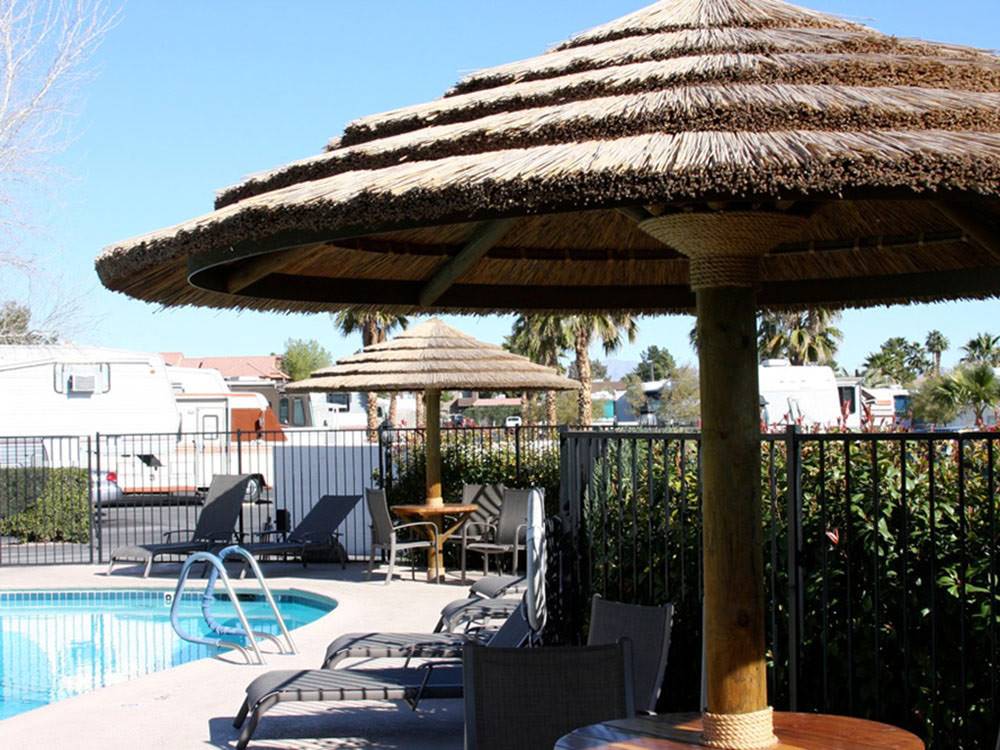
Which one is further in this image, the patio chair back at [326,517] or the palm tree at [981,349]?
the palm tree at [981,349]

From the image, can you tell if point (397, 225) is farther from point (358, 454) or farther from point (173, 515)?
point (173, 515)

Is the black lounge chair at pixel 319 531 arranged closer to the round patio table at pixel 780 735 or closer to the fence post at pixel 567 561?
the fence post at pixel 567 561

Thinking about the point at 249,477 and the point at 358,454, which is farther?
the point at 358,454

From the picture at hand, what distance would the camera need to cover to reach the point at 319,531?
49.4 feet

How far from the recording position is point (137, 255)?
14.1 feet

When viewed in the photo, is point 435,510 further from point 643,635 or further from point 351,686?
point 643,635

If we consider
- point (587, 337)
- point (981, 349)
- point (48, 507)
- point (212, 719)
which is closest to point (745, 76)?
point (212, 719)

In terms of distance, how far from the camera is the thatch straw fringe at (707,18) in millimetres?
4398

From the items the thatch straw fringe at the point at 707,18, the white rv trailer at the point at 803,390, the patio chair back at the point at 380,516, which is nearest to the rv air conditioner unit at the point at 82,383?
the patio chair back at the point at 380,516

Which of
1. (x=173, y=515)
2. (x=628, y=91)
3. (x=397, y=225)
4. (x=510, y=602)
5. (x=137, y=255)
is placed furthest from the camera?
(x=173, y=515)

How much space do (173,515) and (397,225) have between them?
22691mm

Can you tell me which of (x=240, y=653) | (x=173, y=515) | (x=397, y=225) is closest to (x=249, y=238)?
(x=397, y=225)

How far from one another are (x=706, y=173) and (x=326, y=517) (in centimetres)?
1260

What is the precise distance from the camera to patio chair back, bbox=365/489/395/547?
13664 mm
